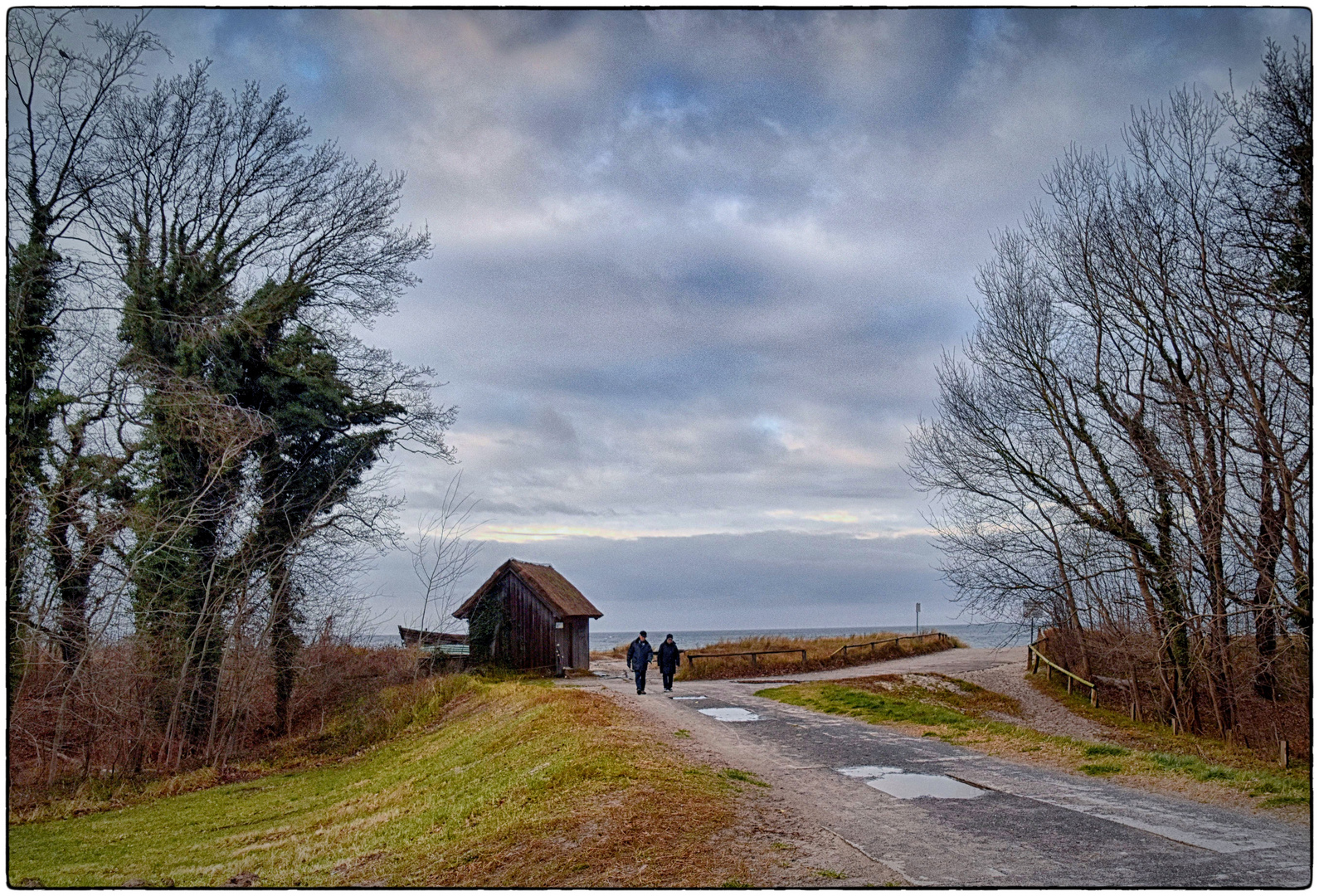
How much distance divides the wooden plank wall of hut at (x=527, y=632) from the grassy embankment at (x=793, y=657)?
5.39m

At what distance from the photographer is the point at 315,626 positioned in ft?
79.1

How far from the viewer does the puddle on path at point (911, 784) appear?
9.78 metres

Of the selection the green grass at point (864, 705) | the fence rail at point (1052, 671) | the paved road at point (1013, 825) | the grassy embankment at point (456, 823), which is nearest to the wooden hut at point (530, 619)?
the green grass at point (864, 705)

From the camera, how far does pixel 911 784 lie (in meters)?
10.5

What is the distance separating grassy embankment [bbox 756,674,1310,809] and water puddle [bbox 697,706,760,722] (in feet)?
6.12

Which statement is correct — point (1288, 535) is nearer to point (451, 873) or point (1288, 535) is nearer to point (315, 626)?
point (451, 873)

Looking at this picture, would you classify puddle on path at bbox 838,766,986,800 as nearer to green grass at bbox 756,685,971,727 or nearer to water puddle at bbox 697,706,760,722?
green grass at bbox 756,685,971,727

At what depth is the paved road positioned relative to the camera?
6805 mm

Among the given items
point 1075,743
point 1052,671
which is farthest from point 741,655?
point 1075,743

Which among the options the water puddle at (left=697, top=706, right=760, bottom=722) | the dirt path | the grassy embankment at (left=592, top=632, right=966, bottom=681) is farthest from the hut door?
the water puddle at (left=697, top=706, right=760, bottom=722)

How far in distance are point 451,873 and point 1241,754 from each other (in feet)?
45.8

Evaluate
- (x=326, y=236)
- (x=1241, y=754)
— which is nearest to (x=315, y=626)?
(x=326, y=236)

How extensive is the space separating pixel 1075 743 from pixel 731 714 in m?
7.42

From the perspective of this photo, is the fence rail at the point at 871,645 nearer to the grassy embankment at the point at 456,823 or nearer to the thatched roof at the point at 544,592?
the thatched roof at the point at 544,592
